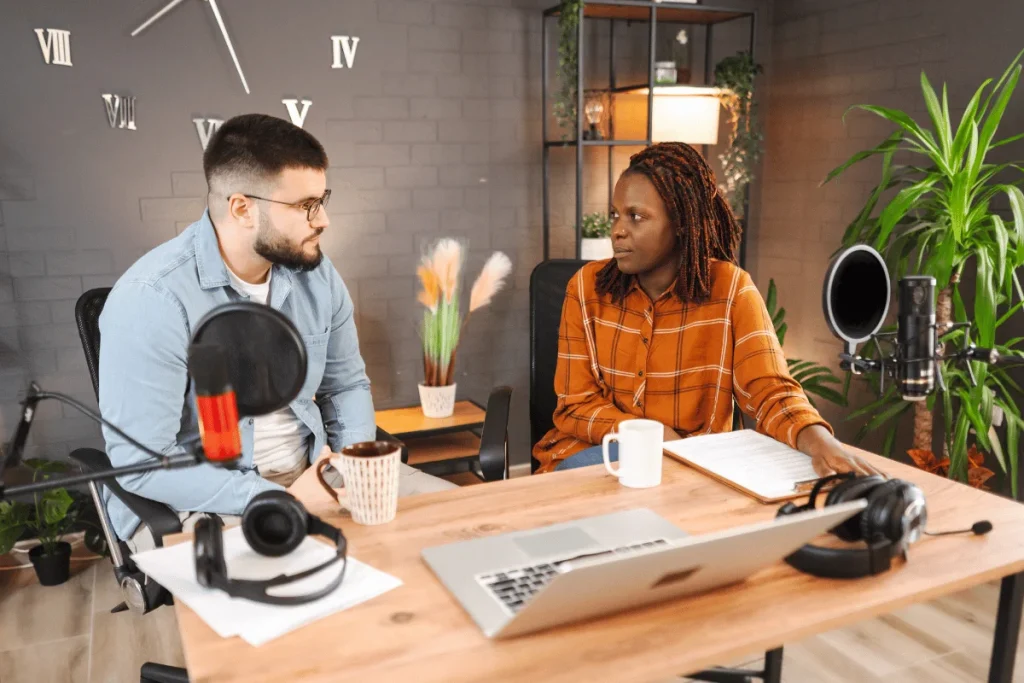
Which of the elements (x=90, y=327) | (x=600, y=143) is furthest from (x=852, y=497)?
(x=600, y=143)

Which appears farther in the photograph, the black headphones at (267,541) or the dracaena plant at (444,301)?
the dracaena plant at (444,301)

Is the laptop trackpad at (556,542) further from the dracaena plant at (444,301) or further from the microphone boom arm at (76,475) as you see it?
the dracaena plant at (444,301)

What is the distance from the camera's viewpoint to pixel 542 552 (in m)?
1.09

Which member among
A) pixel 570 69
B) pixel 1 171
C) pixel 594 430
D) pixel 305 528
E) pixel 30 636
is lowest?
pixel 30 636

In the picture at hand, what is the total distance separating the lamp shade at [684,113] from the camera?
11.2 ft

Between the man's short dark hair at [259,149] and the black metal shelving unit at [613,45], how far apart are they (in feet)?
5.15

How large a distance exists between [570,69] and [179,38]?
1452mm

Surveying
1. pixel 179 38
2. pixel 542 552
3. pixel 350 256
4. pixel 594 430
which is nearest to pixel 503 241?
pixel 350 256

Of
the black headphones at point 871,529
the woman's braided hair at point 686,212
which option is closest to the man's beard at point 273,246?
the woman's braided hair at point 686,212

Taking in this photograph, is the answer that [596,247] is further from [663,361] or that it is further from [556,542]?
[556,542]

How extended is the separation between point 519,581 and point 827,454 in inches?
26.1

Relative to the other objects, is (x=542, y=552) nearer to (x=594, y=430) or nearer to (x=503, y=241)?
(x=594, y=430)

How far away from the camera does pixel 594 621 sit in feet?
3.11

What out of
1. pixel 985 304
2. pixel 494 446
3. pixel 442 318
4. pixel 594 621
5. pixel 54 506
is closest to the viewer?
pixel 594 621
